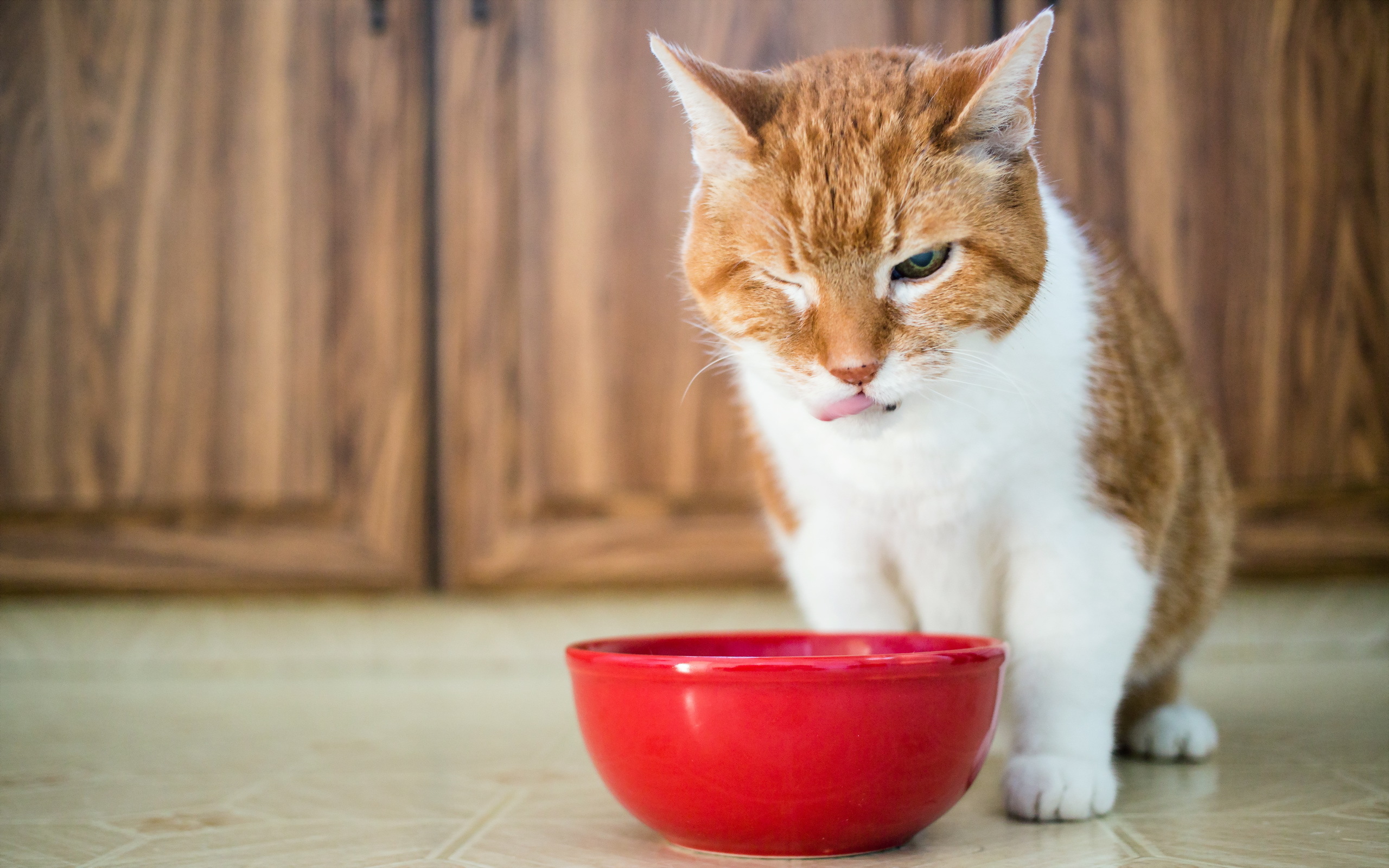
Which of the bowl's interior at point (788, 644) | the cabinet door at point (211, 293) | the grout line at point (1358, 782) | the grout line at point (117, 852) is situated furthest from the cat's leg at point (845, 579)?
the cabinet door at point (211, 293)

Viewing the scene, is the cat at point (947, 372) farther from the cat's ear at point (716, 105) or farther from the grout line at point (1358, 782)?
→ the grout line at point (1358, 782)

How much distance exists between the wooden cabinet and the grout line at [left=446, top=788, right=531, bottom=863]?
2.55ft

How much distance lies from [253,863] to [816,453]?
0.52m

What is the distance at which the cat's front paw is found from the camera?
0.83 metres

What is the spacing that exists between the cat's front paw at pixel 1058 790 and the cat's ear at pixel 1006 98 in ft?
1.56

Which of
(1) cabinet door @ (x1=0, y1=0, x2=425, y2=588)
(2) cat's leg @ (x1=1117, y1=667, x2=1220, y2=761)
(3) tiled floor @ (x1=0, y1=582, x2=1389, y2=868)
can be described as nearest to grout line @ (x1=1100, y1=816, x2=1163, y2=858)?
(3) tiled floor @ (x1=0, y1=582, x2=1389, y2=868)

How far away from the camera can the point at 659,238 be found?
5.65ft

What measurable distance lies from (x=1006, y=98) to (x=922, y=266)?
0.46 ft

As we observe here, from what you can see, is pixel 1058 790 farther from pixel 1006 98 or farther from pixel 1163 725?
pixel 1006 98

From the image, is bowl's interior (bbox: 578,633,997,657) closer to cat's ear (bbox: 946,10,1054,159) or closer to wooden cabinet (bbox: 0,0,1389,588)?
cat's ear (bbox: 946,10,1054,159)

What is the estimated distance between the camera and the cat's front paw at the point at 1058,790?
83 centimetres

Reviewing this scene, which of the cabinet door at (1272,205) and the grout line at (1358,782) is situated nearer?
the grout line at (1358,782)

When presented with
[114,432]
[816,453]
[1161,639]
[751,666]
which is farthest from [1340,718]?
[114,432]

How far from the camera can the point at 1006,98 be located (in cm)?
82
